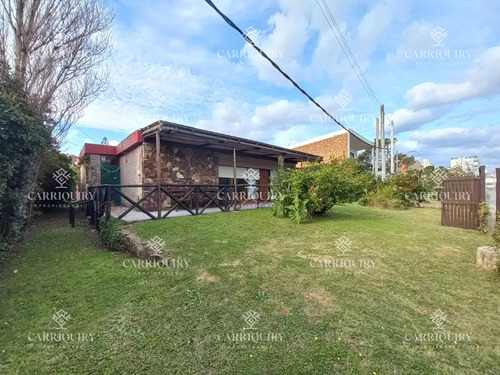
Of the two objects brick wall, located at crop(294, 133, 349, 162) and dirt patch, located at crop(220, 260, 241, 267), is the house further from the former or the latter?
brick wall, located at crop(294, 133, 349, 162)

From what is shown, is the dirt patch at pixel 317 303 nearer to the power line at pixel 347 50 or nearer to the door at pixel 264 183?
the power line at pixel 347 50

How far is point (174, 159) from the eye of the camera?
902cm

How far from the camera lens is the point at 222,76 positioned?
21.7ft

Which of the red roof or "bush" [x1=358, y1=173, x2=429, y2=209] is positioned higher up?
the red roof

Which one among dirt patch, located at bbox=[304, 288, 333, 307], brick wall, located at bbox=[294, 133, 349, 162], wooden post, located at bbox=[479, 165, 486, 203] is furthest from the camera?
brick wall, located at bbox=[294, 133, 349, 162]

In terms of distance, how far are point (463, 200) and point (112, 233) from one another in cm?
862

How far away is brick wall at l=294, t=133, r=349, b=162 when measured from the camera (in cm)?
1697

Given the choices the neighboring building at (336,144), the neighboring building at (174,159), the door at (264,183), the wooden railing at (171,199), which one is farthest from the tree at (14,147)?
the neighboring building at (336,144)

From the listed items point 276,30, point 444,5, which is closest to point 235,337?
point 276,30

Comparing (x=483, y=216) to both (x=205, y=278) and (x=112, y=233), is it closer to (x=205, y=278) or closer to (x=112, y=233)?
(x=205, y=278)

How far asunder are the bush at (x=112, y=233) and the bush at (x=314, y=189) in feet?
13.6

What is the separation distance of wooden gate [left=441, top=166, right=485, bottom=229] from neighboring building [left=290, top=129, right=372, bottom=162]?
31.9 feet

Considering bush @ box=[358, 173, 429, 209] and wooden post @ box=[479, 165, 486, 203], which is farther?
bush @ box=[358, 173, 429, 209]

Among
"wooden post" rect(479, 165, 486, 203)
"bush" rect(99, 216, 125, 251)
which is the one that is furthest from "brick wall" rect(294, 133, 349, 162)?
"bush" rect(99, 216, 125, 251)
